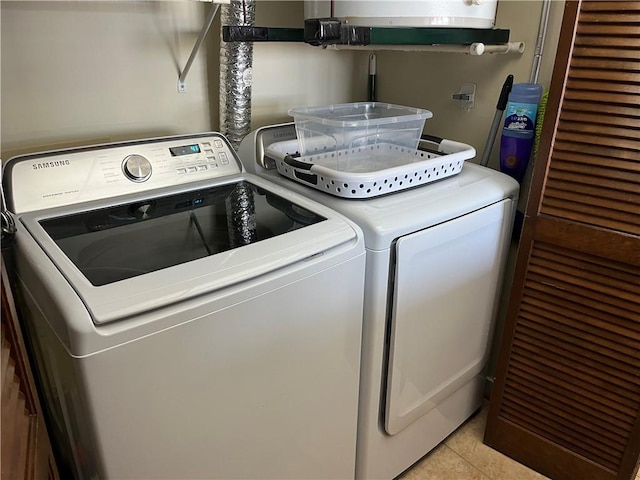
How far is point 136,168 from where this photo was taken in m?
1.38

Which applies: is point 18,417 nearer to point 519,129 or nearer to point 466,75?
point 519,129

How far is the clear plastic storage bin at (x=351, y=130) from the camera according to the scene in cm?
150

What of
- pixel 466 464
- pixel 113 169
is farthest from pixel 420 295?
pixel 113 169

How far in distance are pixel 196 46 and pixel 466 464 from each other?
65.2 inches

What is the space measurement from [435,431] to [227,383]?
99 centimetres

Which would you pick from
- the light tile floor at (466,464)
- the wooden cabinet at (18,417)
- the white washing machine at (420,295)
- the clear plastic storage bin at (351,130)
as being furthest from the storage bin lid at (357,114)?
the light tile floor at (466,464)

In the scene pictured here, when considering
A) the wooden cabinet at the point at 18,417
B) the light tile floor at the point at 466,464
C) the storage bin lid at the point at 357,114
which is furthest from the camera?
the light tile floor at the point at 466,464

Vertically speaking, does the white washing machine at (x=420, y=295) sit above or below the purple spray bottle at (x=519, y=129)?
below

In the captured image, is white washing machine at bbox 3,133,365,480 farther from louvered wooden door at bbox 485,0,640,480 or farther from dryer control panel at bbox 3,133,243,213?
louvered wooden door at bbox 485,0,640,480

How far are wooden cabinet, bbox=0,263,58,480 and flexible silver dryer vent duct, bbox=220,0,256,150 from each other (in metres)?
0.82

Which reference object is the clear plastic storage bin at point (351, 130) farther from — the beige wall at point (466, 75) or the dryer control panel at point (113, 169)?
the beige wall at point (466, 75)

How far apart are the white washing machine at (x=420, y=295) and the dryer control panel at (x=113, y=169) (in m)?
0.16

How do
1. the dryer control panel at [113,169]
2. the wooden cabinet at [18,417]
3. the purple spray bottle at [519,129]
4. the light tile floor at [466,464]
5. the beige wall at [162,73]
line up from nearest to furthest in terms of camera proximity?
1. the wooden cabinet at [18,417]
2. the dryer control panel at [113,169]
3. the beige wall at [162,73]
4. the purple spray bottle at [519,129]
5. the light tile floor at [466,464]

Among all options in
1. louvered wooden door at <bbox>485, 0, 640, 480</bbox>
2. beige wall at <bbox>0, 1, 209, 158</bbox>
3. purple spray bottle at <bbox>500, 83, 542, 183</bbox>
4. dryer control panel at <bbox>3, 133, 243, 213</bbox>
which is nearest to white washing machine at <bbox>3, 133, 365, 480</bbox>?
dryer control panel at <bbox>3, 133, 243, 213</bbox>
